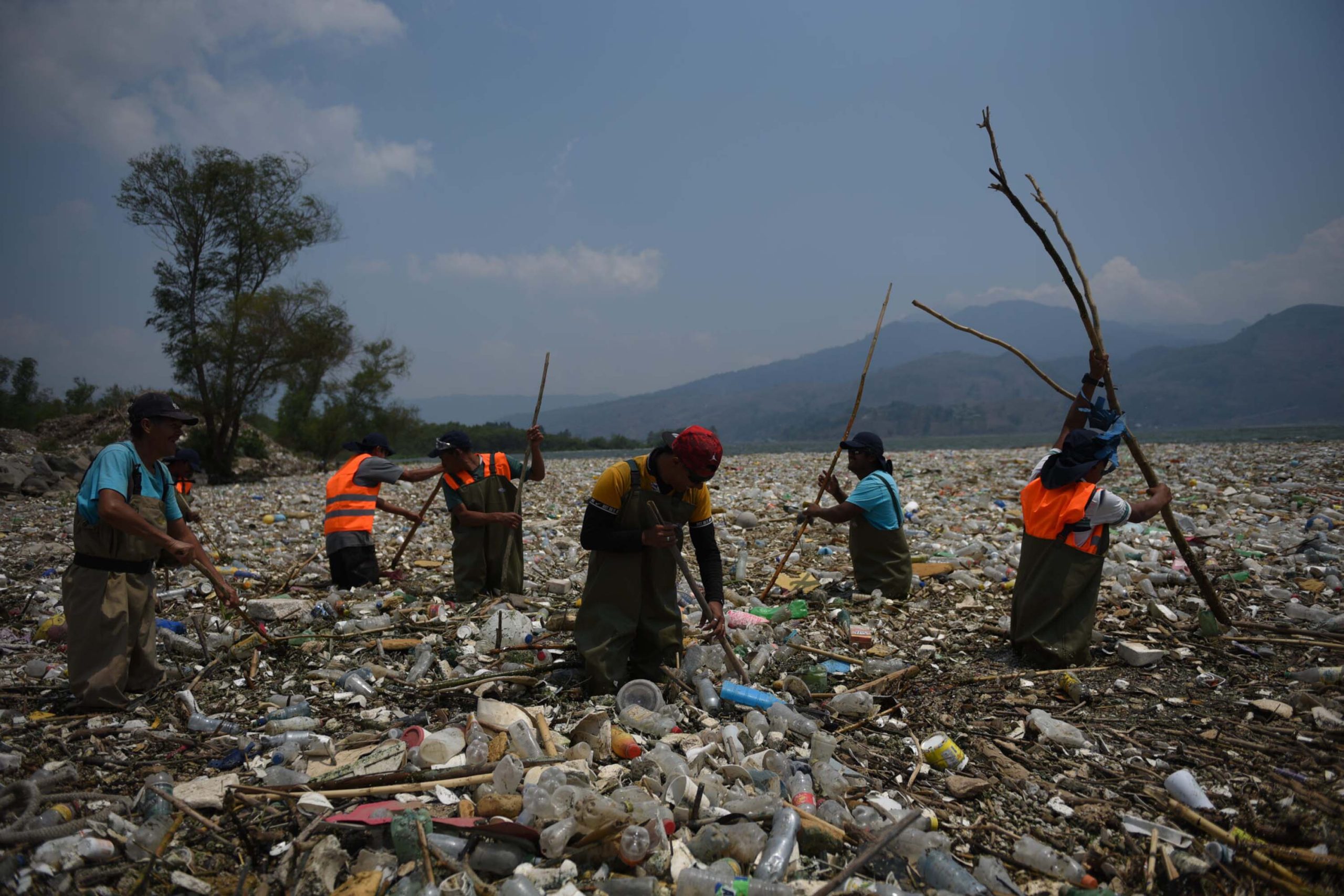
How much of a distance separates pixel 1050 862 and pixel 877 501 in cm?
344

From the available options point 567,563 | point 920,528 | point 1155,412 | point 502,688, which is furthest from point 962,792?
point 1155,412

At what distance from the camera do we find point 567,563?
25.7 feet

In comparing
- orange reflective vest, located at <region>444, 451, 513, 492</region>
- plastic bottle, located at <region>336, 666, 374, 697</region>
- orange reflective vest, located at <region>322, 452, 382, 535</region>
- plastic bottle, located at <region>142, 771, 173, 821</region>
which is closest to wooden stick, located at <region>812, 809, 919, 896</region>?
plastic bottle, located at <region>142, 771, 173, 821</region>

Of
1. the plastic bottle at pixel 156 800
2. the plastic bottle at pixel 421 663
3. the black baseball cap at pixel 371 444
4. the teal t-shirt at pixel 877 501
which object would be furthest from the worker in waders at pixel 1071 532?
the black baseball cap at pixel 371 444

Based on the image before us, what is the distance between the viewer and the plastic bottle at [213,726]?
3596 millimetres

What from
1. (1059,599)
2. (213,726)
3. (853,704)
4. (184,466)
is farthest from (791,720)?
(184,466)

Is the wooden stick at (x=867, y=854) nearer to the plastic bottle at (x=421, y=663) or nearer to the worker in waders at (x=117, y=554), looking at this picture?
the plastic bottle at (x=421, y=663)

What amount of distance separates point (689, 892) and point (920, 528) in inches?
298

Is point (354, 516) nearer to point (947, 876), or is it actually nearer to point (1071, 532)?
point (947, 876)

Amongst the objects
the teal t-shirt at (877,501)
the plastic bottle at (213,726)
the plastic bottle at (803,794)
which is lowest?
the plastic bottle at (803,794)

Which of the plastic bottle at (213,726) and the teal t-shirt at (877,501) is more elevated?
the teal t-shirt at (877,501)

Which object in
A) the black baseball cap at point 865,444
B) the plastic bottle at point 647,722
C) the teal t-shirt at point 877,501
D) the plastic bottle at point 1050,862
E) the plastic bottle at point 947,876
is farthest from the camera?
the black baseball cap at point 865,444

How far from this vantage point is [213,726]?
3643 mm

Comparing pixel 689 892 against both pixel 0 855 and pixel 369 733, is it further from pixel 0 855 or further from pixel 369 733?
pixel 0 855
